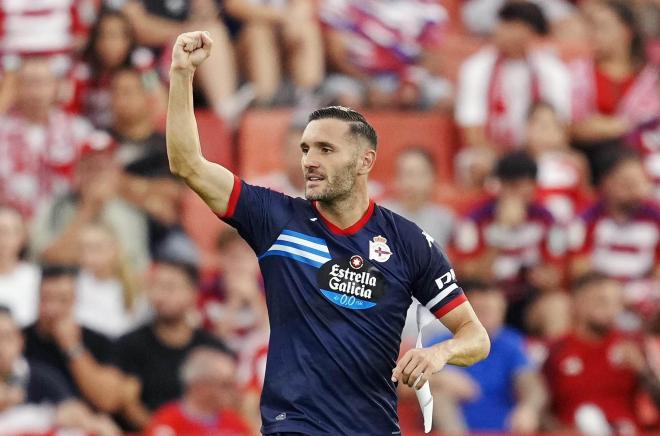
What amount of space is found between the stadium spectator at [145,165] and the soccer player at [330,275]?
4.66 metres

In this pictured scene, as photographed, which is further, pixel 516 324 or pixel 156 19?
pixel 156 19

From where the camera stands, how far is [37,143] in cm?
1106

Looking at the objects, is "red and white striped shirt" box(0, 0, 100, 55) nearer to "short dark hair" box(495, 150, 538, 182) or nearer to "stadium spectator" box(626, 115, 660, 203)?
"short dark hair" box(495, 150, 538, 182)

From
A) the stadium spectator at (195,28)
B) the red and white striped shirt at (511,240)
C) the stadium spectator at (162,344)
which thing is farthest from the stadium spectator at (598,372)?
the stadium spectator at (195,28)

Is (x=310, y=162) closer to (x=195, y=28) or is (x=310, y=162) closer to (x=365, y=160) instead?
(x=365, y=160)

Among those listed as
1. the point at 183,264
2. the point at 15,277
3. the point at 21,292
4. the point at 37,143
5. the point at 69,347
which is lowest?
the point at 69,347

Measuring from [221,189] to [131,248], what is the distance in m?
4.98

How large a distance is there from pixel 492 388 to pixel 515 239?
1.55m

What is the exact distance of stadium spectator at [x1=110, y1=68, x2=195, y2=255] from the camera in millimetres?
10656

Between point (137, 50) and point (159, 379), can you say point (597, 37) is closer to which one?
point (137, 50)

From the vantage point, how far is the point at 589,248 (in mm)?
11555

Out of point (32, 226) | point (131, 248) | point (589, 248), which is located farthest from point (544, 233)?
point (32, 226)

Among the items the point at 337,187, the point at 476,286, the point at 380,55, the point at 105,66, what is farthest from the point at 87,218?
the point at 337,187

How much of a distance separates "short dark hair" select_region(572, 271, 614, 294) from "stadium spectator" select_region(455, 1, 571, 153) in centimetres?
186
